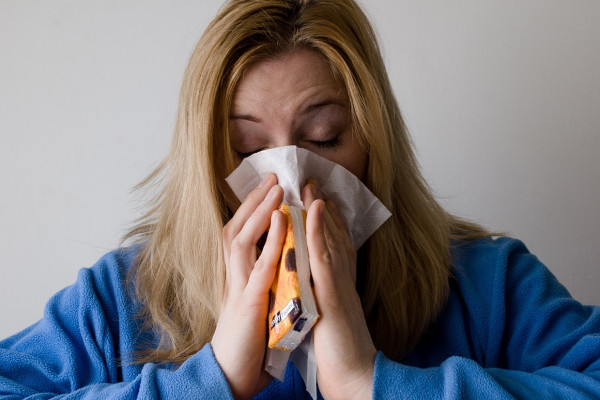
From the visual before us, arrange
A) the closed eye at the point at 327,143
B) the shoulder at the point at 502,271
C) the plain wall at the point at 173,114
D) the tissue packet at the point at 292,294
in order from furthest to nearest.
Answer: the plain wall at the point at 173,114 → the shoulder at the point at 502,271 → the closed eye at the point at 327,143 → the tissue packet at the point at 292,294

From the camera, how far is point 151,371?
3.23 ft

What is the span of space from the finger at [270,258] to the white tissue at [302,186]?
0.22 ft

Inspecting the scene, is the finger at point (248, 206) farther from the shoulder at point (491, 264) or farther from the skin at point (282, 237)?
the shoulder at point (491, 264)

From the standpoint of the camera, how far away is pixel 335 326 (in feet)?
3.16

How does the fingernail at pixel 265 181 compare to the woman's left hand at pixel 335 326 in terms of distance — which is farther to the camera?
the fingernail at pixel 265 181

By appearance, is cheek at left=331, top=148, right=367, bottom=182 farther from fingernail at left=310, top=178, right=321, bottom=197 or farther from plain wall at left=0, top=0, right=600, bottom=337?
plain wall at left=0, top=0, right=600, bottom=337

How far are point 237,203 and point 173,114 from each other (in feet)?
1.55

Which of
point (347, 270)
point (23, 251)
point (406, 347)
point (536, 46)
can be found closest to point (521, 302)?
point (406, 347)

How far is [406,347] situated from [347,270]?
29cm

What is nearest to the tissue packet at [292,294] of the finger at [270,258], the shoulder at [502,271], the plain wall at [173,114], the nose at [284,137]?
the finger at [270,258]

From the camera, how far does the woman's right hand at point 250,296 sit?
3.23ft

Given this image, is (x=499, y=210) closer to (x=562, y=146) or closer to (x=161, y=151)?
(x=562, y=146)

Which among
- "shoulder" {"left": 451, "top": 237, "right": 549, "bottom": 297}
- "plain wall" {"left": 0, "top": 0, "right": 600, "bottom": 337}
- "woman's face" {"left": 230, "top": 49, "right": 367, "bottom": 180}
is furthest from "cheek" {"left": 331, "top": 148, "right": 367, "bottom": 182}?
"plain wall" {"left": 0, "top": 0, "right": 600, "bottom": 337}

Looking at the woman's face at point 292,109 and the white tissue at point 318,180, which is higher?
the woman's face at point 292,109
